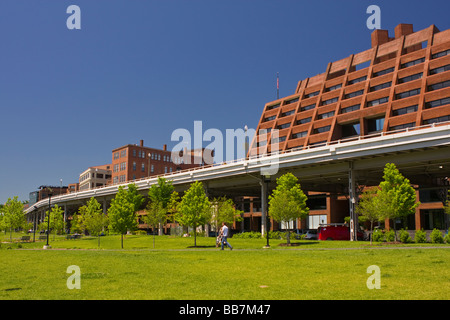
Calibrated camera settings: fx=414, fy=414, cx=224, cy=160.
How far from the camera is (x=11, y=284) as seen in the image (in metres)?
11.9

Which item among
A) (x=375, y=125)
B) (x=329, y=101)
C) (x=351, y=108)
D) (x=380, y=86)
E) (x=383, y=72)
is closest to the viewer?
(x=380, y=86)

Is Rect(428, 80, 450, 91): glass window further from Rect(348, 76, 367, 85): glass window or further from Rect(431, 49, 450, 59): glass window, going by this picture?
Rect(348, 76, 367, 85): glass window

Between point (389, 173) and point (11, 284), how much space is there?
29.0m

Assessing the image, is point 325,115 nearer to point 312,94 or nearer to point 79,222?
point 312,94

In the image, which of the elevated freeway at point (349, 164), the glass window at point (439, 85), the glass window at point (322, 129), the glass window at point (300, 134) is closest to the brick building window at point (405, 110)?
the glass window at point (439, 85)

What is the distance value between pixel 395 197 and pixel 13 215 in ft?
197

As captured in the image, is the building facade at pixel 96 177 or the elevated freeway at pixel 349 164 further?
the building facade at pixel 96 177

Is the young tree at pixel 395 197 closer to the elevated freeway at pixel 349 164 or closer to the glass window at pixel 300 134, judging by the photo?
the elevated freeway at pixel 349 164

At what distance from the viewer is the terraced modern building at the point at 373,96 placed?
218 ft

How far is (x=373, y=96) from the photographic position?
7506cm

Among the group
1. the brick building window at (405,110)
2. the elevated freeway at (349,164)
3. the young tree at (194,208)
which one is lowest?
the young tree at (194,208)

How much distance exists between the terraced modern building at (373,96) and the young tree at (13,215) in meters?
48.8

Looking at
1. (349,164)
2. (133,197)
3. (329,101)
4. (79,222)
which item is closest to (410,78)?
(329,101)

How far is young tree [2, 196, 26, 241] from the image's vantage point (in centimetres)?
6750
